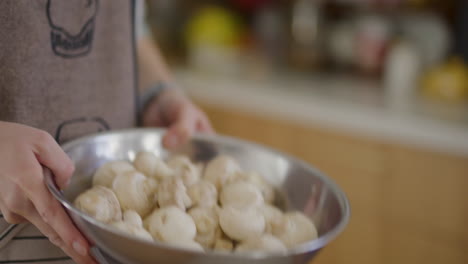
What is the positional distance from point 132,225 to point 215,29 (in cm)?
156

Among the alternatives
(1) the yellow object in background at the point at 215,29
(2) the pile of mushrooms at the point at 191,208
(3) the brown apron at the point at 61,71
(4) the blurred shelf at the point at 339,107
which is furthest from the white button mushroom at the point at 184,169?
(1) the yellow object in background at the point at 215,29

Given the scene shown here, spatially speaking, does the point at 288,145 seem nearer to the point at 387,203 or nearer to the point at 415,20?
the point at 387,203

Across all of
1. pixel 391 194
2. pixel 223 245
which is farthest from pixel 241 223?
pixel 391 194

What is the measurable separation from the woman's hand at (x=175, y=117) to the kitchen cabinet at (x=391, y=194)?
0.78 meters

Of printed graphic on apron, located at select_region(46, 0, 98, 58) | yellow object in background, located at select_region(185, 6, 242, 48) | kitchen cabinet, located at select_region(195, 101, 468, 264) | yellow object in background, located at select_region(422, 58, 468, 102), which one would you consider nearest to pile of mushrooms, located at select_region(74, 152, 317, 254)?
printed graphic on apron, located at select_region(46, 0, 98, 58)

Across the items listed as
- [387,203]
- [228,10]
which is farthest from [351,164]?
[228,10]

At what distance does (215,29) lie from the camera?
6.42 feet

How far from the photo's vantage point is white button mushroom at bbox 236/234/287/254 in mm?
451

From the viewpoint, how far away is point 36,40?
56 cm

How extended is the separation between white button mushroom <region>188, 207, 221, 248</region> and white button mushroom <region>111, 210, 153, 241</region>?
50 mm

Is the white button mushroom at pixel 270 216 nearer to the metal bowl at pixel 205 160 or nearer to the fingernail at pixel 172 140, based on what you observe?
the metal bowl at pixel 205 160

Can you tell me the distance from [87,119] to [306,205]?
268 millimetres

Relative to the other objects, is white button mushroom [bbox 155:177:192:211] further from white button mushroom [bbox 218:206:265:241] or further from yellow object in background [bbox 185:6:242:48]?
yellow object in background [bbox 185:6:242:48]

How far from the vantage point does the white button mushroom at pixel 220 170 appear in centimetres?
59
